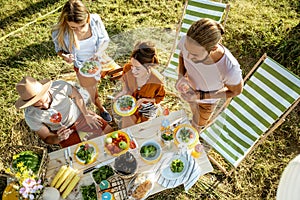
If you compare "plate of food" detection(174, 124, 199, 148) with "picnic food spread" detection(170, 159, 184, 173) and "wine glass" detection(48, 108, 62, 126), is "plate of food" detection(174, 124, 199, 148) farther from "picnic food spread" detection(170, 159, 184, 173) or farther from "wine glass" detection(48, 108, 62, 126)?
"wine glass" detection(48, 108, 62, 126)

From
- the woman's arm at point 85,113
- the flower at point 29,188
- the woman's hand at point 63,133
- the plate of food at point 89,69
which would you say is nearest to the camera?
the flower at point 29,188

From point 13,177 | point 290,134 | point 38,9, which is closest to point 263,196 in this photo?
point 290,134

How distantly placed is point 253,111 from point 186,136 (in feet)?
4.06

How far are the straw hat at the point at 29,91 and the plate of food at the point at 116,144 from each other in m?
0.85

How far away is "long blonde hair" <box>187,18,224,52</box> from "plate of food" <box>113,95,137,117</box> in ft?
3.50

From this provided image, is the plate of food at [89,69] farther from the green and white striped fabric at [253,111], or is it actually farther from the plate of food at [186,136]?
the green and white striped fabric at [253,111]

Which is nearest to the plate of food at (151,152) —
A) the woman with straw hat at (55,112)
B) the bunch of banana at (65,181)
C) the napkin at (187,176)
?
the napkin at (187,176)

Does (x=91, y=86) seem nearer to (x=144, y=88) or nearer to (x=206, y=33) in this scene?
(x=144, y=88)

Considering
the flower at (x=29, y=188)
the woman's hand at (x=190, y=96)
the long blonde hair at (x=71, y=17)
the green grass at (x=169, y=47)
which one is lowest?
the green grass at (x=169, y=47)

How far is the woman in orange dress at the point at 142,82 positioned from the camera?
3.45 m

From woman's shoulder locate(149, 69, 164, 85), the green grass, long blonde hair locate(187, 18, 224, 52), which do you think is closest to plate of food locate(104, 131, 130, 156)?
woman's shoulder locate(149, 69, 164, 85)

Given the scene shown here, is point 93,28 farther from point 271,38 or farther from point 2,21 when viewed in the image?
point 271,38

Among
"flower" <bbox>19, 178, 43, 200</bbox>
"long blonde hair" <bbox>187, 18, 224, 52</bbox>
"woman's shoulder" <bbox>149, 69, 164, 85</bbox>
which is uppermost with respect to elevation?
"long blonde hair" <bbox>187, 18, 224, 52</bbox>

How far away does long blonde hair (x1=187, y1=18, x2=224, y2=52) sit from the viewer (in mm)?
2900
